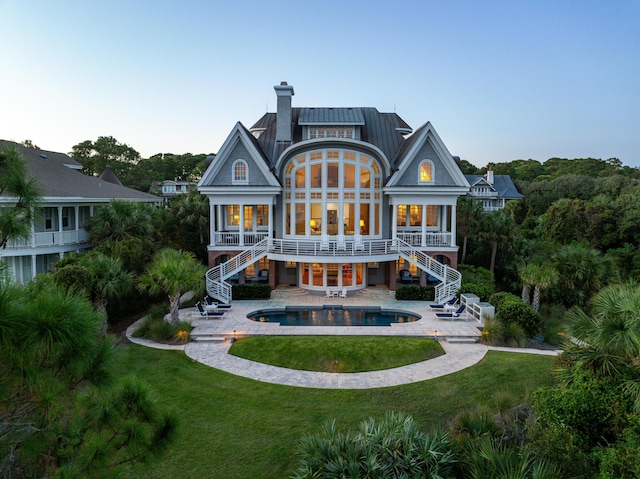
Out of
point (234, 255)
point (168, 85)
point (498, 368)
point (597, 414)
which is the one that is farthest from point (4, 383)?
point (168, 85)

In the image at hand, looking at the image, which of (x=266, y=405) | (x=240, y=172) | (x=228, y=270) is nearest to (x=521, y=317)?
(x=266, y=405)

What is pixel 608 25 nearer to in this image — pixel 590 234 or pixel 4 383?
pixel 590 234

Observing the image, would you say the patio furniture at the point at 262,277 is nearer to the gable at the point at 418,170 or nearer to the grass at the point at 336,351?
the grass at the point at 336,351

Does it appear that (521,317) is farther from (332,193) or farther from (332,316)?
(332,193)

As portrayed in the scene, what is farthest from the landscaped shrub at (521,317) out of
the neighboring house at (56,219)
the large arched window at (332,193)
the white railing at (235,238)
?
the neighboring house at (56,219)

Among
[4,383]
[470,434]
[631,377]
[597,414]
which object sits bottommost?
[470,434]
